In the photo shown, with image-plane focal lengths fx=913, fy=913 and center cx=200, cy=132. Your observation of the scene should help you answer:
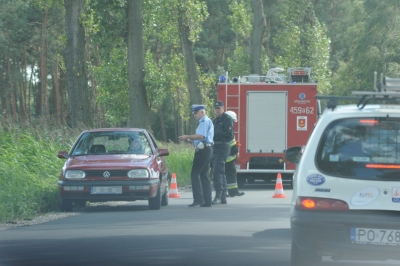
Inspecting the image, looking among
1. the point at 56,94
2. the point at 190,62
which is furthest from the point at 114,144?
the point at 56,94

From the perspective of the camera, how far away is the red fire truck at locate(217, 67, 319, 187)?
78.2ft

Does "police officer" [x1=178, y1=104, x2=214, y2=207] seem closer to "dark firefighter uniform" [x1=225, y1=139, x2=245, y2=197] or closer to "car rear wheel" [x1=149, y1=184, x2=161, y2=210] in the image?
"car rear wheel" [x1=149, y1=184, x2=161, y2=210]

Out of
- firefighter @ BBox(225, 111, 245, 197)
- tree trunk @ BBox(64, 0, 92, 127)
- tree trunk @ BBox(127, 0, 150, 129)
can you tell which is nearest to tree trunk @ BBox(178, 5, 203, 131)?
tree trunk @ BBox(127, 0, 150, 129)

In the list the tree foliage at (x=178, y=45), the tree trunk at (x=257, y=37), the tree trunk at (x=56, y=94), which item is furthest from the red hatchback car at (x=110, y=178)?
the tree trunk at (x=56, y=94)

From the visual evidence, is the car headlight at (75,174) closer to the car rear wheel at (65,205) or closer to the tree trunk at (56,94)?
the car rear wheel at (65,205)

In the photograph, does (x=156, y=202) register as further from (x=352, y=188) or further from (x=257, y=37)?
(x=257, y=37)

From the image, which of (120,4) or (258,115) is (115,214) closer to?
(258,115)

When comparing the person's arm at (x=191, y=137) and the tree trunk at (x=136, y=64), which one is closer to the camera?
the person's arm at (x=191, y=137)

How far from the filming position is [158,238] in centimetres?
Answer: 1148

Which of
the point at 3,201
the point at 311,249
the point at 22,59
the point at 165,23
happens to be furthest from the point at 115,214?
the point at 22,59

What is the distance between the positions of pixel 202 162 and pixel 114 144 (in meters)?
1.73

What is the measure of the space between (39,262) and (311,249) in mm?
3040

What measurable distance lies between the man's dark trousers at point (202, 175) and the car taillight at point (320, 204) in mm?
8252

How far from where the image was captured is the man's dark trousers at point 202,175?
16359 mm
